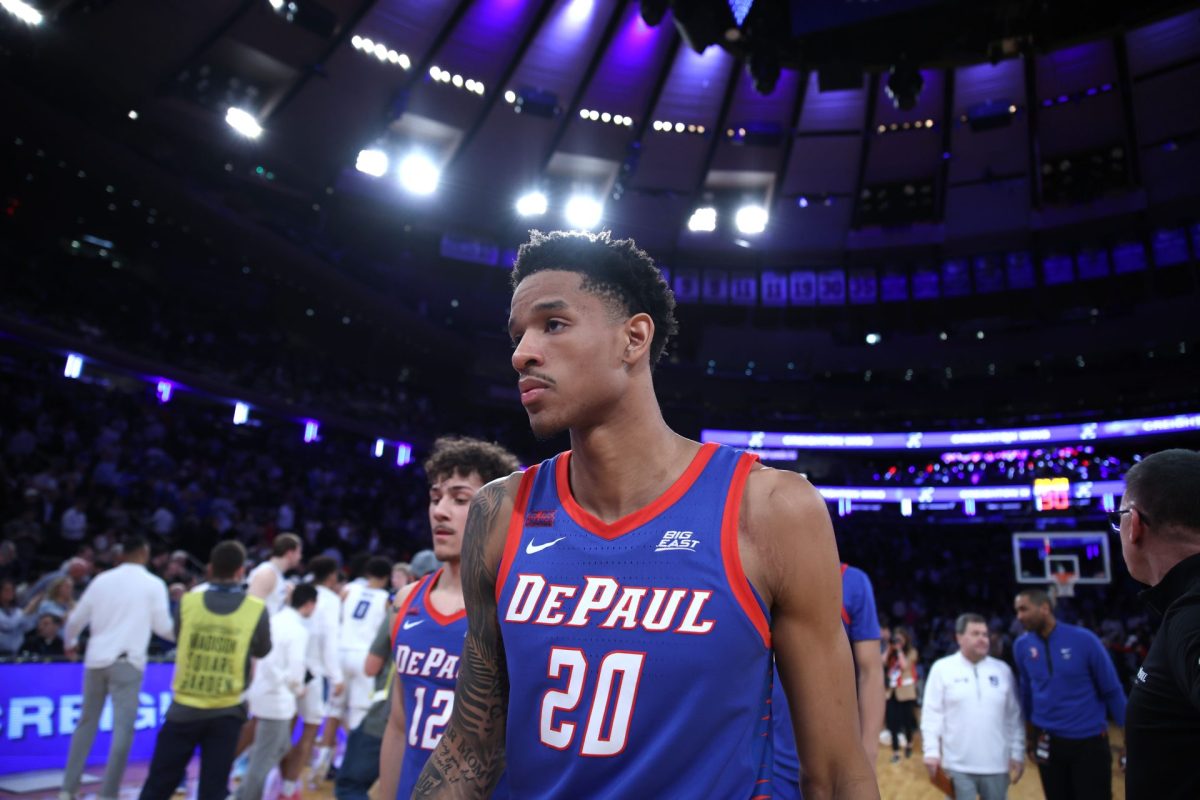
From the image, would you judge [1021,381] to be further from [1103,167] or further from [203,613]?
[203,613]

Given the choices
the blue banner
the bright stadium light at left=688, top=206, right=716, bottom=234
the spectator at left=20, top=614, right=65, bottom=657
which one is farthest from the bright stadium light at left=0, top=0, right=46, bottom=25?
the bright stadium light at left=688, top=206, right=716, bottom=234

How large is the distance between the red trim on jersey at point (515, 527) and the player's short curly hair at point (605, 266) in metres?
0.45

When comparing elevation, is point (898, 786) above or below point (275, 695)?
below

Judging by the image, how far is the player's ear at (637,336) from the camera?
1.98 metres

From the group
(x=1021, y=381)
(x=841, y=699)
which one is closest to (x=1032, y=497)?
(x=1021, y=381)

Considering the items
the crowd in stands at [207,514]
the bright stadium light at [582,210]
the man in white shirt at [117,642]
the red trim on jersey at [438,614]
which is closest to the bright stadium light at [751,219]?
the bright stadium light at [582,210]

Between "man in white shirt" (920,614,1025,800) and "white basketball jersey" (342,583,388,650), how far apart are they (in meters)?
4.86

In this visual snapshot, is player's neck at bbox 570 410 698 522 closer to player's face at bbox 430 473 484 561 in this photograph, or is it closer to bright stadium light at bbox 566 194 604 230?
player's face at bbox 430 473 484 561

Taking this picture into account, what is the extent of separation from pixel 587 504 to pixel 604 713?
1.64ft

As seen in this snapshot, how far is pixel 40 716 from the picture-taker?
24.1ft

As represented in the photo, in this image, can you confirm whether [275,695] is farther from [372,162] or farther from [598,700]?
[372,162]

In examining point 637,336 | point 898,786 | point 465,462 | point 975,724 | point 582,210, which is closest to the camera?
point 637,336

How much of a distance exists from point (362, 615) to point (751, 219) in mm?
18041

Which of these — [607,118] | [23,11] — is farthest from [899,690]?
[23,11]
